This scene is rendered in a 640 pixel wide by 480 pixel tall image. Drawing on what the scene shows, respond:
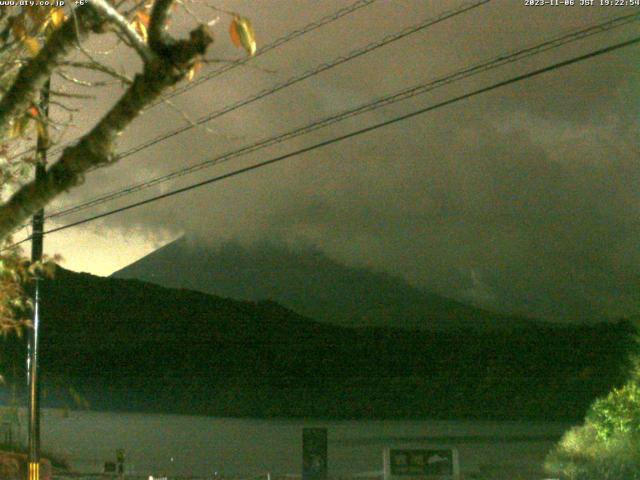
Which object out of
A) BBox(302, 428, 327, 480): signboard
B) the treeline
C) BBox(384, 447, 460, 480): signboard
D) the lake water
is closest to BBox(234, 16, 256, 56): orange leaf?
BBox(384, 447, 460, 480): signboard

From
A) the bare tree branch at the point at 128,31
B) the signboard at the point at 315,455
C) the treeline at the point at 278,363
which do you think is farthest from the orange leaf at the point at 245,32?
the treeline at the point at 278,363

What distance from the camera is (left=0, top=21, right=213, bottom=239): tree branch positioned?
14.1 ft

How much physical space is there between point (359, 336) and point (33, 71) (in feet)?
277

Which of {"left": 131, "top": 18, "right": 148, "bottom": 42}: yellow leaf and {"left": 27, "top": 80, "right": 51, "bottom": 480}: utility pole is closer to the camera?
{"left": 131, "top": 18, "right": 148, "bottom": 42}: yellow leaf

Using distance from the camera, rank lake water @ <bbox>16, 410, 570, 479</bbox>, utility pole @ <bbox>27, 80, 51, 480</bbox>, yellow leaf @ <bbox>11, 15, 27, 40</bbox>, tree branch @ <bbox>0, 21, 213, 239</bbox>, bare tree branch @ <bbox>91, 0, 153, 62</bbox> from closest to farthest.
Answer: tree branch @ <bbox>0, 21, 213, 239</bbox>, bare tree branch @ <bbox>91, 0, 153, 62</bbox>, yellow leaf @ <bbox>11, 15, 27, 40</bbox>, utility pole @ <bbox>27, 80, 51, 480</bbox>, lake water @ <bbox>16, 410, 570, 479</bbox>

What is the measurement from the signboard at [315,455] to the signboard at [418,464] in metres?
2.77

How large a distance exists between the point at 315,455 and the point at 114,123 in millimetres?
17609

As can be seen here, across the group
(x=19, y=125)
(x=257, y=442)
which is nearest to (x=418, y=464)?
(x=19, y=125)

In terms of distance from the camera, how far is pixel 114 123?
4.45m

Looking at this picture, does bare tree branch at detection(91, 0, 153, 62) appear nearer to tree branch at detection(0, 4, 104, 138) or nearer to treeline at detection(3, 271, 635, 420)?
tree branch at detection(0, 4, 104, 138)

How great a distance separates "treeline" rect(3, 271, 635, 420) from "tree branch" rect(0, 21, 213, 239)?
180 feet

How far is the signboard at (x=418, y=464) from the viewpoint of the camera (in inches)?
726

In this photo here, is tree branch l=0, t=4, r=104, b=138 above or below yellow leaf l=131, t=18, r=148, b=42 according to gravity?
below

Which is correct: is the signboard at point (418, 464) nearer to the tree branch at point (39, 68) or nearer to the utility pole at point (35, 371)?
the utility pole at point (35, 371)
